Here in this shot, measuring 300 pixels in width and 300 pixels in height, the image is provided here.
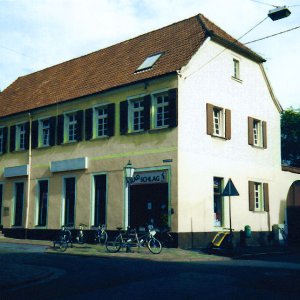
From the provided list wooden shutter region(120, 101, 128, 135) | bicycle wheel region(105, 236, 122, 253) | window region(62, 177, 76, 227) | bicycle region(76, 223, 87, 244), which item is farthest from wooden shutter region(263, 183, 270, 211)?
window region(62, 177, 76, 227)

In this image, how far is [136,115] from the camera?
20.8m

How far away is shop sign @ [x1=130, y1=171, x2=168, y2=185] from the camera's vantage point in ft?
62.4

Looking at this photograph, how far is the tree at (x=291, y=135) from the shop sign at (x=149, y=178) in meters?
26.2

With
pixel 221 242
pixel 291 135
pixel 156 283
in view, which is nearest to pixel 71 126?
pixel 221 242

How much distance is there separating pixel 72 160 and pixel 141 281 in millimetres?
14063

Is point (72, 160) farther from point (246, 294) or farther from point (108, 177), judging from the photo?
point (246, 294)

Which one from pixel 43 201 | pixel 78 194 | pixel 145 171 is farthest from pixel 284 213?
pixel 43 201

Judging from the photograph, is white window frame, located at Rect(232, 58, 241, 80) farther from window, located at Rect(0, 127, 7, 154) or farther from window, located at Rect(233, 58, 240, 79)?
window, located at Rect(0, 127, 7, 154)

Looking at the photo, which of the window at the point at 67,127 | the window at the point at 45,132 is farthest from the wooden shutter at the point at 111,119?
the window at the point at 45,132

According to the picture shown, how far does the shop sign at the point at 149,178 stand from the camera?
19031 millimetres

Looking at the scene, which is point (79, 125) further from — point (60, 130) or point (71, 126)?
point (60, 130)

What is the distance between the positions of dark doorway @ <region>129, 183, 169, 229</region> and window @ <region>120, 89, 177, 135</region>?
2529 mm

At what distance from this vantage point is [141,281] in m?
9.25

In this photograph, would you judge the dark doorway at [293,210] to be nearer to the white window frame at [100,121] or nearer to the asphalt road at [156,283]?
the white window frame at [100,121]
